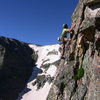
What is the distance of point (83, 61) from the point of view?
23109 mm

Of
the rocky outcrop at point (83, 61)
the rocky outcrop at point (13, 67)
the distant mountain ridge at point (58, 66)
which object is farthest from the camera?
the rocky outcrop at point (13, 67)

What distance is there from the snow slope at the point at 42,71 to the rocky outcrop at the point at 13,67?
258 cm

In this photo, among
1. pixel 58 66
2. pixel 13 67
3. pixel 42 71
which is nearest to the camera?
pixel 58 66

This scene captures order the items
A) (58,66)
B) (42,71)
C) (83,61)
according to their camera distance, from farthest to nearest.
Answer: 1. (42,71)
2. (58,66)
3. (83,61)

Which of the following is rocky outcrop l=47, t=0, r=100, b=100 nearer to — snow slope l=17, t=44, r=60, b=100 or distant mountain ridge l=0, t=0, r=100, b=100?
distant mountain ridge l=0, t=0, r=100, b=100

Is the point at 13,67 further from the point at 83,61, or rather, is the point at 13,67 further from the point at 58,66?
the point at 83,61

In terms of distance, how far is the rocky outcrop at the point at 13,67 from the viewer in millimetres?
70225

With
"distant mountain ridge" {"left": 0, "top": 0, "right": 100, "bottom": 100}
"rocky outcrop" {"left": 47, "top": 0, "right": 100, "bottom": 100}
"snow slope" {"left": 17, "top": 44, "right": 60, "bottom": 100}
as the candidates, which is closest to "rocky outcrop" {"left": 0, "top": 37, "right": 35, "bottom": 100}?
"distant mountain ridge" {"left": 0, "top": 0, "right": 100, "bottom": 100}

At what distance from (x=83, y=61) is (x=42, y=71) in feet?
208

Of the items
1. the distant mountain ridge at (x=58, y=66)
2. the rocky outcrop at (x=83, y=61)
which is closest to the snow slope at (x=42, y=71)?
the distant mountain ridge at (x=58, y=66)

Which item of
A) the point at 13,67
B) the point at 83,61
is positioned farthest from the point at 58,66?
the point at 13,67

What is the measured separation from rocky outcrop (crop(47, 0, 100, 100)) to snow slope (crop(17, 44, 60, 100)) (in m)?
40.4

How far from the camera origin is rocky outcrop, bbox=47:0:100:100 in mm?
16297

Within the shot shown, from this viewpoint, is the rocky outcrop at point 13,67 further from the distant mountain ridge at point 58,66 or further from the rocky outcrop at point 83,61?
the rocky outcrop at point 83,61
